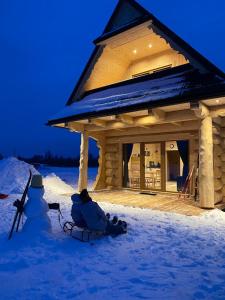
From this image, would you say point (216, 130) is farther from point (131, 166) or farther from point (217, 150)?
point (131, 166)

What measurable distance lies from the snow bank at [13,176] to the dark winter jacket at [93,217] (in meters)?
7.12

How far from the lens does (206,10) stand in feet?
484

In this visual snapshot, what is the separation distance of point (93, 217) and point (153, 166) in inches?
288

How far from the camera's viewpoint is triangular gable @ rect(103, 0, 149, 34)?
35.3 ft

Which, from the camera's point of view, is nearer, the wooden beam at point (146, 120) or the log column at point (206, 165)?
the log column at point (206, 165)

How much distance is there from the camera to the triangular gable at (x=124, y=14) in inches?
423

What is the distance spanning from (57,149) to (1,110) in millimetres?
43105

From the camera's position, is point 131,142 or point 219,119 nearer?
point 219,119

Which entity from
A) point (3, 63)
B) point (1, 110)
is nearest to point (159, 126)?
point (3, 63)

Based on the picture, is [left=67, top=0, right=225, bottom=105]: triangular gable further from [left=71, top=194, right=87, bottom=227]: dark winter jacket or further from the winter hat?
the winter hat

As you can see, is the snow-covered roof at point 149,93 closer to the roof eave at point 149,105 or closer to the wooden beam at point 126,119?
the roof eave at point 149,105

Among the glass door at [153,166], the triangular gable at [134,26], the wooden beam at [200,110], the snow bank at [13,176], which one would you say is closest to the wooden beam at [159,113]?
the wooden beam at [200,110]

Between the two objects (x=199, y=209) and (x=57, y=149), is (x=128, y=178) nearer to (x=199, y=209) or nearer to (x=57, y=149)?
(x=199, y=209)

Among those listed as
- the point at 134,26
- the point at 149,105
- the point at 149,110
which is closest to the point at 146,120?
the point at 149,110
